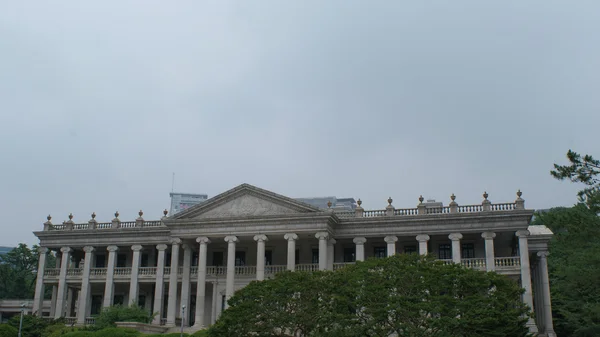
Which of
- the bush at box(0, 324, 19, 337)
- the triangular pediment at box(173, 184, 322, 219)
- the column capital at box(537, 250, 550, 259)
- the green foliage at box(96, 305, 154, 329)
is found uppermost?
the triangular pediment at box(173, 184, 322, 219)

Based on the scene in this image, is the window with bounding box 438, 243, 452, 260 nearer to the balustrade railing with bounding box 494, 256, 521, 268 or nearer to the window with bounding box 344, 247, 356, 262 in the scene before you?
the balustrade railing with bounding box 494, 256, 521, 268

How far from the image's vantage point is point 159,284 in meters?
49.1

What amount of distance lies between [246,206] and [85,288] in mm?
17118

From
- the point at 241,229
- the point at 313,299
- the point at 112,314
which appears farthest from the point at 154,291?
the point at 313,299

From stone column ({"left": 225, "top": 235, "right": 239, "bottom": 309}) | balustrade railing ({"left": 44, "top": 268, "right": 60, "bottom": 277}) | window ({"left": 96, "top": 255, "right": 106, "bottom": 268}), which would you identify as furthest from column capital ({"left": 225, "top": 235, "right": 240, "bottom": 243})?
balustrade railing ({"left": 44, "top": 268, "right": 60, "bottom": 277})

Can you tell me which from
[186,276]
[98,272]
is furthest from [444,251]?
[98,272]

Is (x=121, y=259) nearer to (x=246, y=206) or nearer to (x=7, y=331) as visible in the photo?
(x=7, y=331)

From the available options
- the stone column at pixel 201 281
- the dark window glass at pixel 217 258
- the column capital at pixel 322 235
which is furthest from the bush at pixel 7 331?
the column capital at pixel 322 235

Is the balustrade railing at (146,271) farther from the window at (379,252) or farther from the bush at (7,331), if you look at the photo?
the window at (379,252)

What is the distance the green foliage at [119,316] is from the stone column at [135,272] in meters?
→ 3.83

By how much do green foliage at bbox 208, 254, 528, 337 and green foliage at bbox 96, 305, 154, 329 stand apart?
47.7 ft

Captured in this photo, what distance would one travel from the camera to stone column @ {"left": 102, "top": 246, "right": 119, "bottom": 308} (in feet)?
164

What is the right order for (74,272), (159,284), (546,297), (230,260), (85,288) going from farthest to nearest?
1. (74,272)
2. (85,288)
3. (159,284)
4. (230,260)
5. (546,297)

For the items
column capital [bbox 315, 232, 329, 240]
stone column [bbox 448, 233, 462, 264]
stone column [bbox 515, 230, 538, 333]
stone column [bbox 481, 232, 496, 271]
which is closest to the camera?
stone column [bbox 515, 230, 538, 333]
